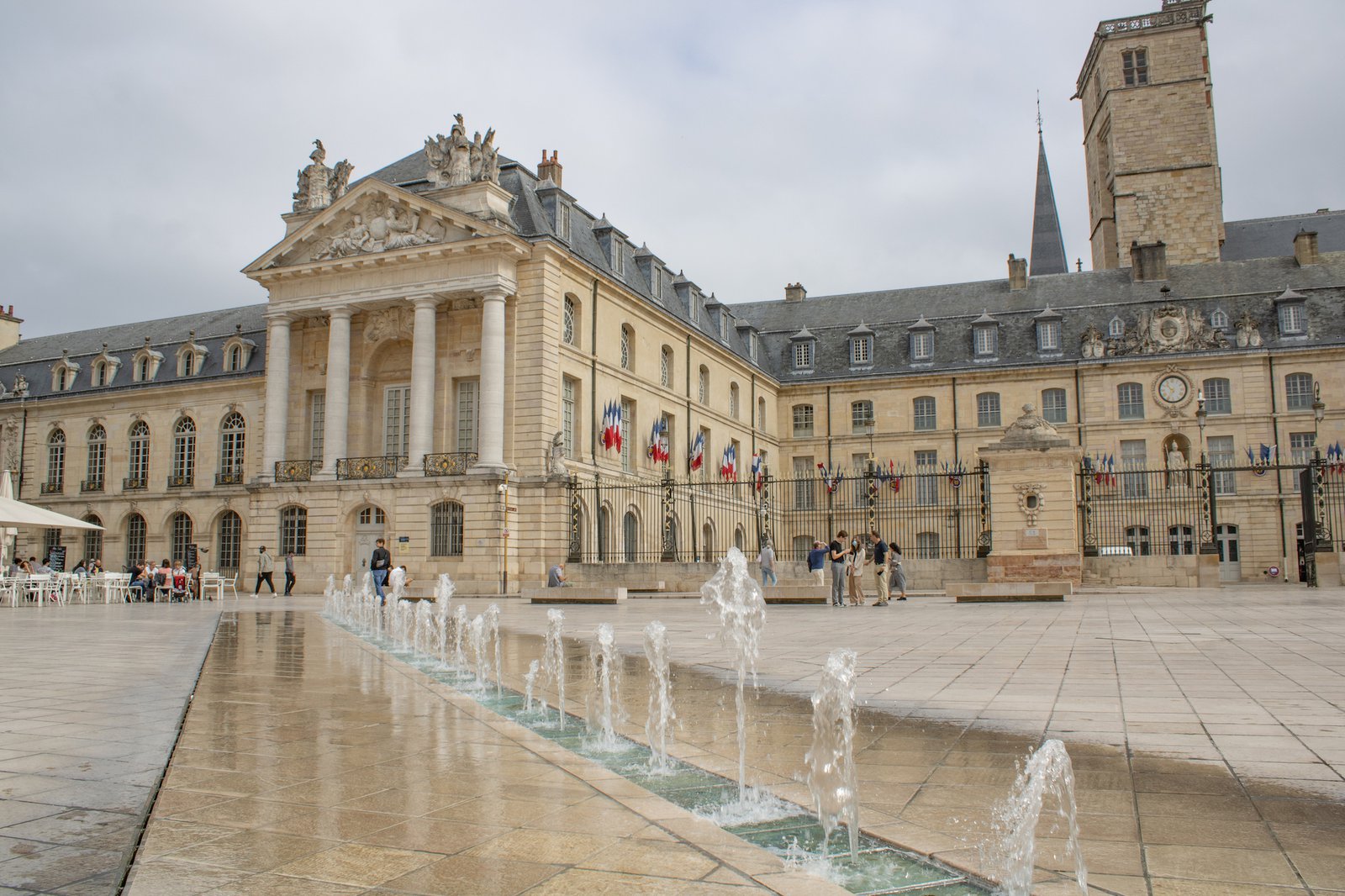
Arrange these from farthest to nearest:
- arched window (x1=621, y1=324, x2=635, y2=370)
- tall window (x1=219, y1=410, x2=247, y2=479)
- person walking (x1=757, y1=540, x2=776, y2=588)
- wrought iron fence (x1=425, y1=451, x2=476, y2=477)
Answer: tall window (x1=219, y1=410, x2=247, y2=479), arched window (x1=621, y1=324, x2=635, y2=370), wrought iron fence (x1=425, y1=451, x2=476, y2=477), person walking (x1=757, y1=540, x2=776, y2=588)

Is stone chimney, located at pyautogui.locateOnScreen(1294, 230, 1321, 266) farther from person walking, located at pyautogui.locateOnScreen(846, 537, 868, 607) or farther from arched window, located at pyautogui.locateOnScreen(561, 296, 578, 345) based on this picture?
person walking, located at pyautogui.locateOnScreen(846, 537, 868, 607)

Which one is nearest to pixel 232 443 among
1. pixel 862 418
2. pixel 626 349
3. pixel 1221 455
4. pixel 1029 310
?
pixel 626 349

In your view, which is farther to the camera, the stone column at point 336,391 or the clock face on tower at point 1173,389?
the clock face on tower at point 1173,389

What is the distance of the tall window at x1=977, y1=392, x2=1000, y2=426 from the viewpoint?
144ft

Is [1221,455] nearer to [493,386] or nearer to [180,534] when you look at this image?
[493,386]

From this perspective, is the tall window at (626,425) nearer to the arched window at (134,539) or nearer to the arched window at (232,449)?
the arched window at (232,449)

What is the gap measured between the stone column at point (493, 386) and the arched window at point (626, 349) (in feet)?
21.0

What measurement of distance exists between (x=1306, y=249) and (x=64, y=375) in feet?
171

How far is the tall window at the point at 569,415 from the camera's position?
30.8 meters

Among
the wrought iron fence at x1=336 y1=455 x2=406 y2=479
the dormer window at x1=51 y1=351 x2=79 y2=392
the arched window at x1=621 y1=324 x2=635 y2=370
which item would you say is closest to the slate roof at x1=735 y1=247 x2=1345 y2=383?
the arched window at x1=621 y1=324 x2=635 y2=370

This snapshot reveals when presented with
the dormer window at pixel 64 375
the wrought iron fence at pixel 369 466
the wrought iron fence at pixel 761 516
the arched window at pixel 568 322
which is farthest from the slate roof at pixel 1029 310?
the dormer window at pixel 64 375

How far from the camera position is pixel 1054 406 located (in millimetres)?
43062

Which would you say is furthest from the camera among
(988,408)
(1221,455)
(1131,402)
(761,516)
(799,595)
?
(988,408)

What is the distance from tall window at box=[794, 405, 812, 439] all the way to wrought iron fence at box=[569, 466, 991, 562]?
9.47 ft
